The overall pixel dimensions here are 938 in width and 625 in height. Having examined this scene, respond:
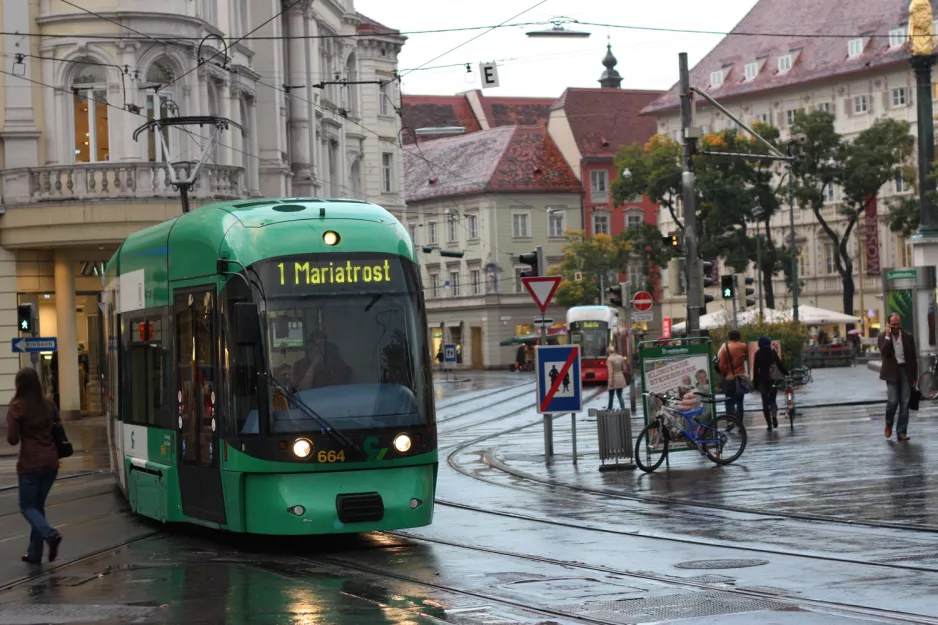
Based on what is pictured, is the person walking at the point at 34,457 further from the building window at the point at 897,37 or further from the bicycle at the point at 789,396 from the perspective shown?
the building window at the point at 897,37

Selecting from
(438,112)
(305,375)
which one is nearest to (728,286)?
(305,375)

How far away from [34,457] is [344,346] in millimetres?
2933

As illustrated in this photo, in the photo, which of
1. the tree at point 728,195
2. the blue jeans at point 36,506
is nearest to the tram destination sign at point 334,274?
the blue jeans at point 36,506

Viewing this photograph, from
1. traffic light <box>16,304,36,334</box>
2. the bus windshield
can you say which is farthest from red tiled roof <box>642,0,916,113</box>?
traffic light <box>16,304,36,334</box>

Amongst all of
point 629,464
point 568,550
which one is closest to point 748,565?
point 568,550

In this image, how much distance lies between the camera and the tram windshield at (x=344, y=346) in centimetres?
1435

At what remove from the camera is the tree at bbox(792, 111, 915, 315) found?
276 ft

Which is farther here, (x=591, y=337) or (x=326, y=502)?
(x=591, y=337)

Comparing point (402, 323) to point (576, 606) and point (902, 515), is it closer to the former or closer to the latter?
point (576, 606)

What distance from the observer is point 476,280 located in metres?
112

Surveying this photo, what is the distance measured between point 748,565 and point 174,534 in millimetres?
6230

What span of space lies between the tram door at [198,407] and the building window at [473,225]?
96.2 metres

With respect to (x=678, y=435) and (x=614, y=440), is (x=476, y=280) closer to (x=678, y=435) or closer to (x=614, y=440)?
(x=614, y=440)

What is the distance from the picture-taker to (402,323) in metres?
14.8
